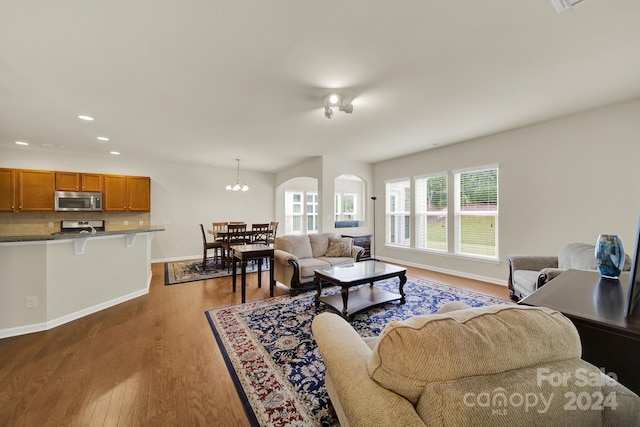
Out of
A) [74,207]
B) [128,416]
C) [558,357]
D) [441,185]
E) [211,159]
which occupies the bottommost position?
[128,416]

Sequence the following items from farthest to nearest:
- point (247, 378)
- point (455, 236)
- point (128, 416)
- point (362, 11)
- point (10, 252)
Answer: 1. point (455, 236)
2. point (10, 252)
3. point (247, 378)
4. point (362, 11)
5. point (128, 416)

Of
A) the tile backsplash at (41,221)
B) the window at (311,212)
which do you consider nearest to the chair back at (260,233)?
the window at (311,212)

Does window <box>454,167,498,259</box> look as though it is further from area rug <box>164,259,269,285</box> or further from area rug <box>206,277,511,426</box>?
area rug <box>164,259,269,285</box>

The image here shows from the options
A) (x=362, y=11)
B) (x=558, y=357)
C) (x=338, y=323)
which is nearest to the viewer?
(x=558, y=357)

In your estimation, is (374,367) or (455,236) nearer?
(374,367)

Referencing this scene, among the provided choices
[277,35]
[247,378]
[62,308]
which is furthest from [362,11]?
[62,308]

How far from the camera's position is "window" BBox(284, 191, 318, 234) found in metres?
7.94

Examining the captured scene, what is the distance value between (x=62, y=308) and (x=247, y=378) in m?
2.60

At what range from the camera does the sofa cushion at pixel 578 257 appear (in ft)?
8.43

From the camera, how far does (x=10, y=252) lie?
2.49 m

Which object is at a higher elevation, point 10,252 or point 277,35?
point 277,35

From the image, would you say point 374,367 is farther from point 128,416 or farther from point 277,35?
point 277,35

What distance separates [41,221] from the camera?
5.02 metres

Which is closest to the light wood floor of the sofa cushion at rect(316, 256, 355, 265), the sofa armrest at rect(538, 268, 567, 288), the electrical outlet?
the electrical outlet
